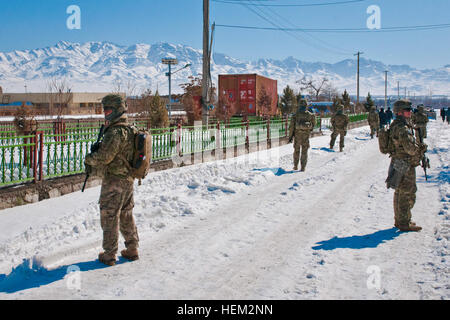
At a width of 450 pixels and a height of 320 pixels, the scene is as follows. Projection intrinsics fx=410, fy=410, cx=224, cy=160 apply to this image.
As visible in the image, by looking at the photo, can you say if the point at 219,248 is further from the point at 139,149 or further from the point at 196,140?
the point at 196,140

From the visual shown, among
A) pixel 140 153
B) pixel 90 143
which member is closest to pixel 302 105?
pixel 90 143

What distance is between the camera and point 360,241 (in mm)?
5465

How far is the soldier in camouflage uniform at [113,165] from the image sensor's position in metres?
4.44

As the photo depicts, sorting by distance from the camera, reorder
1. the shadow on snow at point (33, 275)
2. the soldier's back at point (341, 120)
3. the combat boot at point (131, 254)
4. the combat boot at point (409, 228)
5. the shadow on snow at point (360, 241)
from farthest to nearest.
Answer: the soldier's back at point (341, 120)
the combat boot at point (409, 228)
the shadow on snow at point (360, 241)
the combat boot at point (131, 254)
the shadow on snow at point (33, 275)

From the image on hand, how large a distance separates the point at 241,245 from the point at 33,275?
2490mm

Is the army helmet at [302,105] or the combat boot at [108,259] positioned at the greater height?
the army helmet at [302,105]

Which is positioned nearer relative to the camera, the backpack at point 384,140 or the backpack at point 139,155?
the backpack at point 139,155

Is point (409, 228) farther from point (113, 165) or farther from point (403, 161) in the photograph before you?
point (113, 165)

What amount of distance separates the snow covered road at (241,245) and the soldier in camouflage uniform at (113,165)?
1.44 ft

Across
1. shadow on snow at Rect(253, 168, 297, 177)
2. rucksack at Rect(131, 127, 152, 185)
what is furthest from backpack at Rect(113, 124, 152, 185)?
shadow on snow at Rect(253, 168, 297, 177)

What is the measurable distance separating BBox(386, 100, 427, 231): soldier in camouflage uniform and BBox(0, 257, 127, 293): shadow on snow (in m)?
3.86

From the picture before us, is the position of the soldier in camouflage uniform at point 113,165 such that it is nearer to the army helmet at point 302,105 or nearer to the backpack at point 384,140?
the backpack at point 384,140

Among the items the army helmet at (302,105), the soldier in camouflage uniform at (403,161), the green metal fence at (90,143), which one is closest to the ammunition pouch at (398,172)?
the soldier in camouflage uniform at (403,161)
